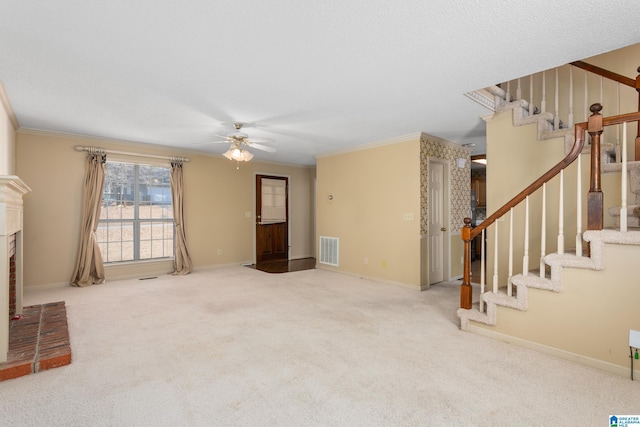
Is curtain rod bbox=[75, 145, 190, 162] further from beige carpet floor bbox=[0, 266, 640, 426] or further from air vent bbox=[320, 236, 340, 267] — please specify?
air vent bbox=[320, 236, 340, 267]

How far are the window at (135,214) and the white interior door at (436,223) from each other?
4.84 m

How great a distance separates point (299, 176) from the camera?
8086mm

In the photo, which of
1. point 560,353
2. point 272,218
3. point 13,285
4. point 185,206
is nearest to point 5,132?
point 13,285

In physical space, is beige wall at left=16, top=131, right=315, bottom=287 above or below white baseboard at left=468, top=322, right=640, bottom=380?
above

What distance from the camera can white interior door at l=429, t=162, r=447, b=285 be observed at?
5.25 meters

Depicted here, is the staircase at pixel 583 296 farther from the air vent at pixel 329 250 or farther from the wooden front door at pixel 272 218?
the wooden front door at pixel 272 218

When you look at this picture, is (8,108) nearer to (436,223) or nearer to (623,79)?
(436,223)

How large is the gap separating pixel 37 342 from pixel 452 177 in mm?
5860

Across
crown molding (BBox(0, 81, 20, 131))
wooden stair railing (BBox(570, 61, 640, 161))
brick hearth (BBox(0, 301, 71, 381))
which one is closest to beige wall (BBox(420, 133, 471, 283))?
wooden stair railing (BBox(570, 61, 640, 161))

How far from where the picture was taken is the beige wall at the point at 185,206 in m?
4.75

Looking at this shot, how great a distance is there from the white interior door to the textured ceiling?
4.51ft

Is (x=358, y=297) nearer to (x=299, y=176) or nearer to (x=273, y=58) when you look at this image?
(x=273, y=58)

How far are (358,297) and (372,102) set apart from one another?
2.59m

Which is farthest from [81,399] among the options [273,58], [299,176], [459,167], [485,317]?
[299,176]
